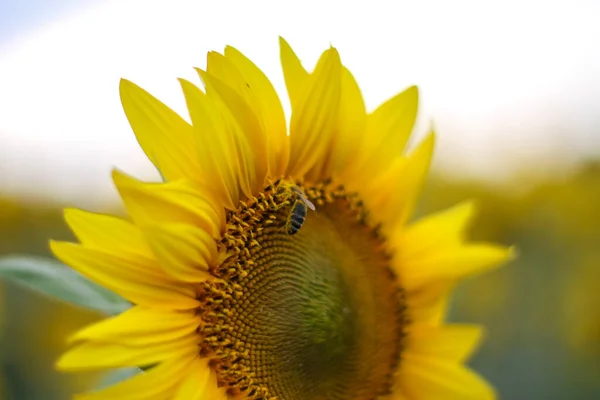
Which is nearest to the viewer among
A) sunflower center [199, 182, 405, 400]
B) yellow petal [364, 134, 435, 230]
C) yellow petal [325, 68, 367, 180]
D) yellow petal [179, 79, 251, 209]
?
yellow petal [179, 79, 251, 209]

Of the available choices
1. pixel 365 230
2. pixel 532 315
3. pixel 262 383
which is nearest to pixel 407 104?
pixel 365 230

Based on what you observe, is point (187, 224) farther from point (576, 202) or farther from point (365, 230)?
point (576, 202)

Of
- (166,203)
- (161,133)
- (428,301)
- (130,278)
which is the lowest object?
(428,301)

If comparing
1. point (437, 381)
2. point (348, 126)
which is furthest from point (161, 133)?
point (437, 381)

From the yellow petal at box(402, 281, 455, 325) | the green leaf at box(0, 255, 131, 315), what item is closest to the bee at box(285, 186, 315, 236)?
the green leaf at box(0, 255, 131, 315)

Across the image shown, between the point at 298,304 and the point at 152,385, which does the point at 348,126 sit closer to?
the point at 298,304

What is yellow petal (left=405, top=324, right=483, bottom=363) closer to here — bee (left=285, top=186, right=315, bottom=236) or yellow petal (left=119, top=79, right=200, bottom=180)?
bee (left=285, top=186, right=315, bottom=236)

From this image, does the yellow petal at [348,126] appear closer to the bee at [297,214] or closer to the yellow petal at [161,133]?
the bee at [297,214]
